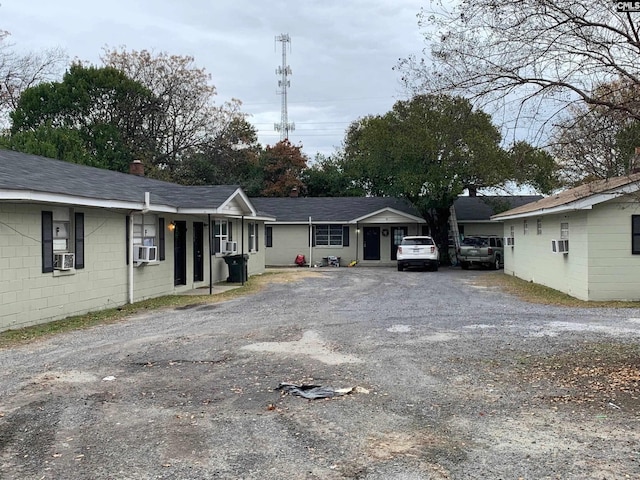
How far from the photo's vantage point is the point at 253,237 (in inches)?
936

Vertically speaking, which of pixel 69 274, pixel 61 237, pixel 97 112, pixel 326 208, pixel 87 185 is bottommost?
pixel 69 274

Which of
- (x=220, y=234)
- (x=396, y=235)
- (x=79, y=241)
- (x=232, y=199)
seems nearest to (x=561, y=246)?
(x=232, y=199)

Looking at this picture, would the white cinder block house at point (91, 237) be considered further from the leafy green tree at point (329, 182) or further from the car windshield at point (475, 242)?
the leafy green tree at point (329, 182)

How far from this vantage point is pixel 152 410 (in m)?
5.38

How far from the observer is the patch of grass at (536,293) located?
13242mm

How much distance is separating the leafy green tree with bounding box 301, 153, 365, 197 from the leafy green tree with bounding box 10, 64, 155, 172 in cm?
1202

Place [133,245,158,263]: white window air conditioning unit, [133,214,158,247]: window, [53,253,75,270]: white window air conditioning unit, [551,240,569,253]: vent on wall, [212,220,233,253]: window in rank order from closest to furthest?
[53,253,75,270]: white window air conditioning unit → [133,245,158,263]: white window air conditioning unit → [133,214,158,247]: window → [551,240,569,253]: vent on wall → [212,220,233,253]: window

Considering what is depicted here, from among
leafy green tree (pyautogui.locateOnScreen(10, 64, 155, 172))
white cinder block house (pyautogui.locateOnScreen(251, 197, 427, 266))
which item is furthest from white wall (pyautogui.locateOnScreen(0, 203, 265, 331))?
leafy green tree (pyautogui.locateOnScreen(10, 64, 155, 172))

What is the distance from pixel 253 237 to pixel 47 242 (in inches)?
516

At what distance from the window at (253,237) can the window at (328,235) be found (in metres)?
6.64

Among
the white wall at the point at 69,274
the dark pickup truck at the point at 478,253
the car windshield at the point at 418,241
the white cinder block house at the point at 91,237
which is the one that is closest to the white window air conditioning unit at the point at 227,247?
the white cinder block house at the point at 91,237

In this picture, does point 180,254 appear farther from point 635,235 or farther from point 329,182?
point 329,182

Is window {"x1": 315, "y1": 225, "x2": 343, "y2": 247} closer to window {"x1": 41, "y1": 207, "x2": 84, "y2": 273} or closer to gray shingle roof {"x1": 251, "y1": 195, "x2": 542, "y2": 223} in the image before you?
gray shingle roof {"x1": 251, "y1": 195, "x2": 542, "y2": 223}

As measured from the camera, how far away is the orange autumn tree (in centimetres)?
4162
